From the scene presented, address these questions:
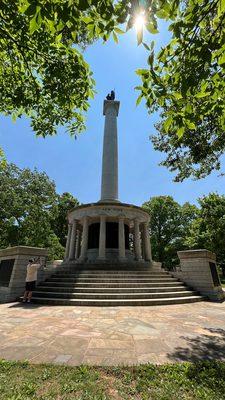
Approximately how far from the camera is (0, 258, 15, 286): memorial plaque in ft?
43.8

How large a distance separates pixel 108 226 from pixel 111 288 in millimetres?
9705

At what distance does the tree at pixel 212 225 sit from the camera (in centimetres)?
2982

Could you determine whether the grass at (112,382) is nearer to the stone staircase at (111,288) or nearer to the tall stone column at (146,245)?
the stone staircase at (111,288)

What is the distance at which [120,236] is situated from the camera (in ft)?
67.1

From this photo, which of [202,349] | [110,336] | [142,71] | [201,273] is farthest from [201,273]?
[142,71]

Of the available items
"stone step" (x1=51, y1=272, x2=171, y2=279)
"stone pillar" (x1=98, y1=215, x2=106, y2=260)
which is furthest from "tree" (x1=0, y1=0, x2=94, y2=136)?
"stone pillar" (x1=98, y1=215, x2=106, y2=260)

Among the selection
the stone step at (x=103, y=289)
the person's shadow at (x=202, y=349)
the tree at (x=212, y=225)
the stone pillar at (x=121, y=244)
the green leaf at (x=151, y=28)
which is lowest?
the person's shadow at (x=202, y=349)

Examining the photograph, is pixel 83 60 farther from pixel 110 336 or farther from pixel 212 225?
pixel 212 225

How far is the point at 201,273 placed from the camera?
14328 mm

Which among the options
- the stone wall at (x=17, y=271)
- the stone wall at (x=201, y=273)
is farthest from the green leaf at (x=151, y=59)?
the stone wall at (x=201, y=273)

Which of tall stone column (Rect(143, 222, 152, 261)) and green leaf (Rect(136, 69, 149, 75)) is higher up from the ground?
tall stone column (Rect(143, 222, 152, 261))

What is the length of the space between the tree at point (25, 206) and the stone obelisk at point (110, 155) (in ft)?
38.4

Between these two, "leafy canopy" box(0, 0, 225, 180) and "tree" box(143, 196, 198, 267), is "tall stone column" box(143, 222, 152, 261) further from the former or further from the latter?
"tree" box(143, 196, 198, 267)

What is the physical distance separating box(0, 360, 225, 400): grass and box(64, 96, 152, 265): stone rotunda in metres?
14.5
